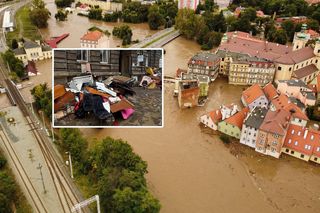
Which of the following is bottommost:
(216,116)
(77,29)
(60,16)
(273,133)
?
(216,116)

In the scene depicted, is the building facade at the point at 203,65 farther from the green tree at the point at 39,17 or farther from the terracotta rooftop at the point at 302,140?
the green tree at the point at 39,17

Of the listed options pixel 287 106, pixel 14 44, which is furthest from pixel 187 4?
pixel 287 106

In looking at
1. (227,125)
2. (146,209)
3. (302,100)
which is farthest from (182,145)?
(302,100)

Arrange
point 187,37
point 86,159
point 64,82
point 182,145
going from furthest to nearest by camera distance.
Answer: point 187,37
point 182,145
point 86,159
point 64,82

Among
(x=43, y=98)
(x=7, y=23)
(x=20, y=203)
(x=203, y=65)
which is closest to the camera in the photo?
(x=20, y=203)

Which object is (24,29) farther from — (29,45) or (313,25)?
(313,25)

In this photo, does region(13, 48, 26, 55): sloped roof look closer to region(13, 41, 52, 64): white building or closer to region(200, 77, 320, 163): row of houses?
region(13, 41, 52, 64): white building

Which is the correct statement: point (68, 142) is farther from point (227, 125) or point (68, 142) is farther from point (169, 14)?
point (169, 14)
